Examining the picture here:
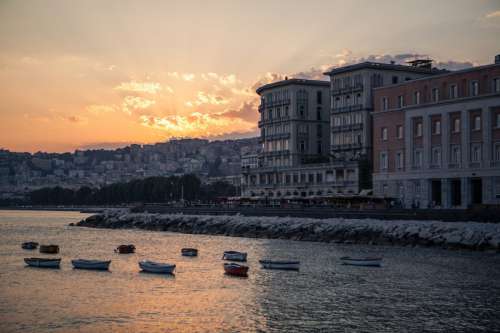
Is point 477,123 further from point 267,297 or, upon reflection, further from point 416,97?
point 267,297

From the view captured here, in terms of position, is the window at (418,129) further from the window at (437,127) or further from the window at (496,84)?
the window at (496,84)

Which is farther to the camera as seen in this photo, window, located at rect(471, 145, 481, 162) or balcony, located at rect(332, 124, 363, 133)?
balcony, located at rect(332, 124, 363, 133)

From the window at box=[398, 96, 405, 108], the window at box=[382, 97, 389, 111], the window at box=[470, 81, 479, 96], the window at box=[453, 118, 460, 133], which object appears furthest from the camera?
the window at box=[382, 97, 389, 111]

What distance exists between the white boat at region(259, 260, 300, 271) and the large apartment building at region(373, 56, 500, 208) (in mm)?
38001

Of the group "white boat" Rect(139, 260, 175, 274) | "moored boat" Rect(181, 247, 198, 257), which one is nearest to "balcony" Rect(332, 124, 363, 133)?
"moored boat" Rect(181, 247, 198, 257)

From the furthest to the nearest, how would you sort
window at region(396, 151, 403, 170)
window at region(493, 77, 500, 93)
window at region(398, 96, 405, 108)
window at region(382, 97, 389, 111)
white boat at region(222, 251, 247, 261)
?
window at region(382, 97, 389, 111) → window at region(398, 96, 405, 108) → window at region(396, 151, 403, 170) → window at region(493, 77, 500, 93) → white boat at region(222, 251, 247, 261)

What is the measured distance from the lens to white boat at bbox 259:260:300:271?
5594cm

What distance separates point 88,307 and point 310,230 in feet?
161

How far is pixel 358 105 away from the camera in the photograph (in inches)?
4953

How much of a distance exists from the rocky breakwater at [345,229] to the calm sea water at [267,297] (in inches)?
117

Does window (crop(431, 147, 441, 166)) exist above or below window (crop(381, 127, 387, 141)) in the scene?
below

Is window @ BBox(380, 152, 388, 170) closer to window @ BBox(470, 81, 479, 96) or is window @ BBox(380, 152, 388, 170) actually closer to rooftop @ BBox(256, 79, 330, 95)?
window @ BBox(470, 81, 479, 96)

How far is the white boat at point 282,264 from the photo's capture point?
5594cm

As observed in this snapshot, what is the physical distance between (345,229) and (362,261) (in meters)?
24.7
